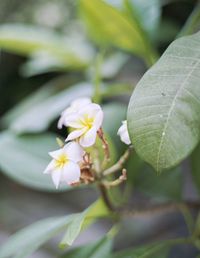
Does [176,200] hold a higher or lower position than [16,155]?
lower

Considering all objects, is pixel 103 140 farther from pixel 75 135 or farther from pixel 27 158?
pixel 27 158

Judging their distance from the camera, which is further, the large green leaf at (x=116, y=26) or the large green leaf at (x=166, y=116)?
the large green leaf at (x=116, y=26)

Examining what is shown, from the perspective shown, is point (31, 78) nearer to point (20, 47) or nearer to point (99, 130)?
point (20, 47)

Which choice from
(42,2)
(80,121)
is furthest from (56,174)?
(42,2)

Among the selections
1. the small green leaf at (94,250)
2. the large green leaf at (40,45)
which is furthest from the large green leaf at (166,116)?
the large green leaf at (40,45)

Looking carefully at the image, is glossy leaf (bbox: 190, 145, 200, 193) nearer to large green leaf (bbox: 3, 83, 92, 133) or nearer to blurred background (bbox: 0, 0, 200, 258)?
blurred background (bbox: 0, 0, 200, 258)

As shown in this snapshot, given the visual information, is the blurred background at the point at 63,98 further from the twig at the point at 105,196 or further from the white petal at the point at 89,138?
the white petal at the point at 89,138

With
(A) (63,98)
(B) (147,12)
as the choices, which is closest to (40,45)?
(A) (63,98)
